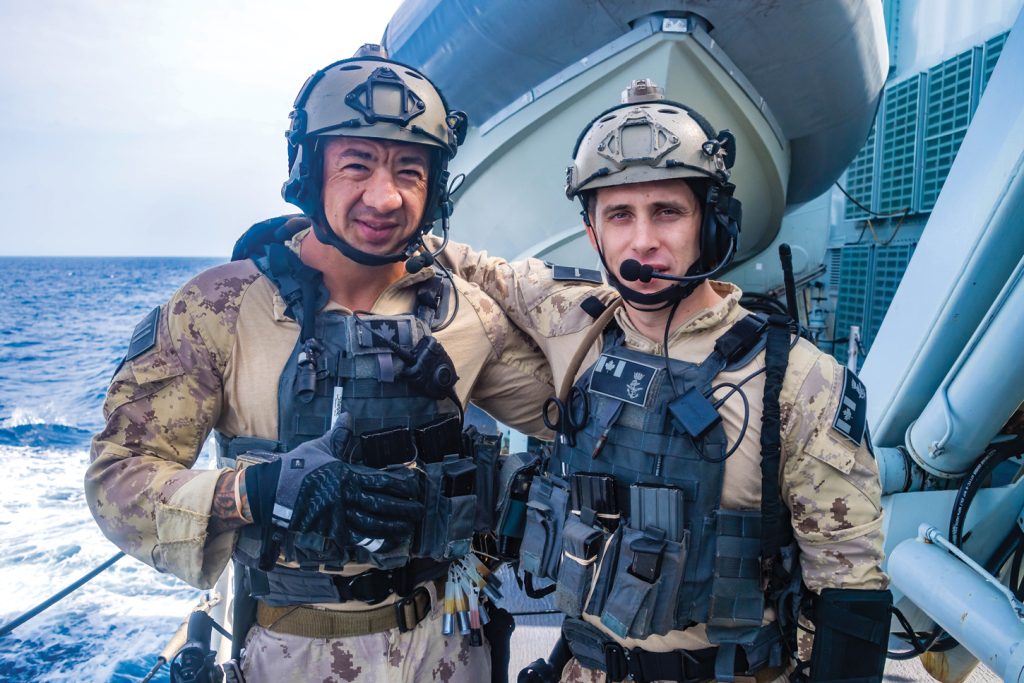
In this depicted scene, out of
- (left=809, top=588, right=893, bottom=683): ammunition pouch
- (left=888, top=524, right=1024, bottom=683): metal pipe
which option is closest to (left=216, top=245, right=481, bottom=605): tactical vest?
(left=809, top=588, right=893, bottom=683): ammunition pouch

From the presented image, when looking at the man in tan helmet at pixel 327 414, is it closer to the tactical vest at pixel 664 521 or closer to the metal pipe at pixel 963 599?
the tactical vest at pixel 664 521

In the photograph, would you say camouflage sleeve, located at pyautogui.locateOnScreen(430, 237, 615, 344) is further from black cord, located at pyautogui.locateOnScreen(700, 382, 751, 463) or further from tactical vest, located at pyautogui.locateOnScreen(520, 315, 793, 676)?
black cord, located at pyautogui.locateOnScreen(700, 382, 751, 463)

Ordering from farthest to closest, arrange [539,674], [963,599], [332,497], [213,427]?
[963,599] → [539,674] → [213,427] → [332,497]

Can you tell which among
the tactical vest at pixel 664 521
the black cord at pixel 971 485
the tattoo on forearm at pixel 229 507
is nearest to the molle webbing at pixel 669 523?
the tactical vest at pixel 664 521

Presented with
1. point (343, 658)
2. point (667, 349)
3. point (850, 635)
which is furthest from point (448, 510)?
point (850, 635)

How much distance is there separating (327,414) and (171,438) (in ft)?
1.24

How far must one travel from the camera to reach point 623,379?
1617mm

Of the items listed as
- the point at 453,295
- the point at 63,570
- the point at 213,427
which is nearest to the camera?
the point at 213,427

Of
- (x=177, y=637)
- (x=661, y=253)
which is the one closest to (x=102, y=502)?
(x=661, y=253)

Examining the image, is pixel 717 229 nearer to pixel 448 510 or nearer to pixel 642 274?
pixel 642 274

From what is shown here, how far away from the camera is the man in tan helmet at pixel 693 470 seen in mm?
1468

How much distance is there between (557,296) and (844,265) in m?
5.40

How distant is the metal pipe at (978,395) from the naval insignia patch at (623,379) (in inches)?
68.2

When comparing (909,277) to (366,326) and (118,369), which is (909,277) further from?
(118,369)
